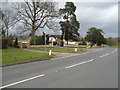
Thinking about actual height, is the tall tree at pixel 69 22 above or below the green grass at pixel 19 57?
above

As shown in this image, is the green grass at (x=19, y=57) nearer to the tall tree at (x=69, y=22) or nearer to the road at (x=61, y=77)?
the road at (x=61, y=77)

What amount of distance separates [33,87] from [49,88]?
2.05 feet

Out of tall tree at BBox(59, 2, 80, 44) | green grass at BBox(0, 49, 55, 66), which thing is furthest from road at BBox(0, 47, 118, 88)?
tall tree at BBox(59, 2, 80, 44)

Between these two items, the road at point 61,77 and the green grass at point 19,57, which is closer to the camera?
the road at point 61,77

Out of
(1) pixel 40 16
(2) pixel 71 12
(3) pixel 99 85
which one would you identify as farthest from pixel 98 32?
(3) pixel 99 85

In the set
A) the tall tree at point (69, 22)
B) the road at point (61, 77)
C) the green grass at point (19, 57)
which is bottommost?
→ the road at point (61, 77)

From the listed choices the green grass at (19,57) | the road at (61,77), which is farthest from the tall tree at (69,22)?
the road at (61,77)

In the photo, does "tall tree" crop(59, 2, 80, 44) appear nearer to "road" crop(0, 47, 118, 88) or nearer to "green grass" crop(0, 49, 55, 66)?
"green grass" crop(0, 49, 55, 66)

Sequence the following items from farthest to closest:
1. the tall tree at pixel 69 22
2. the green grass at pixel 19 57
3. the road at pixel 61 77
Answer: the tall tree at pixel 69 22, the green grass at pixel 19 57, the road at pixel 61 77

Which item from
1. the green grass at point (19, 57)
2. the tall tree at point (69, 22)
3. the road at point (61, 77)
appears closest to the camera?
the road at point (61, 77)

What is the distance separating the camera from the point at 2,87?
5742 mm

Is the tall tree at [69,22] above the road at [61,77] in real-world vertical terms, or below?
above

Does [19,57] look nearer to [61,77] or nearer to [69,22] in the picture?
[61,77]

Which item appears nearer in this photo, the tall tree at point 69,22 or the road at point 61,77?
the road at point 61,77
